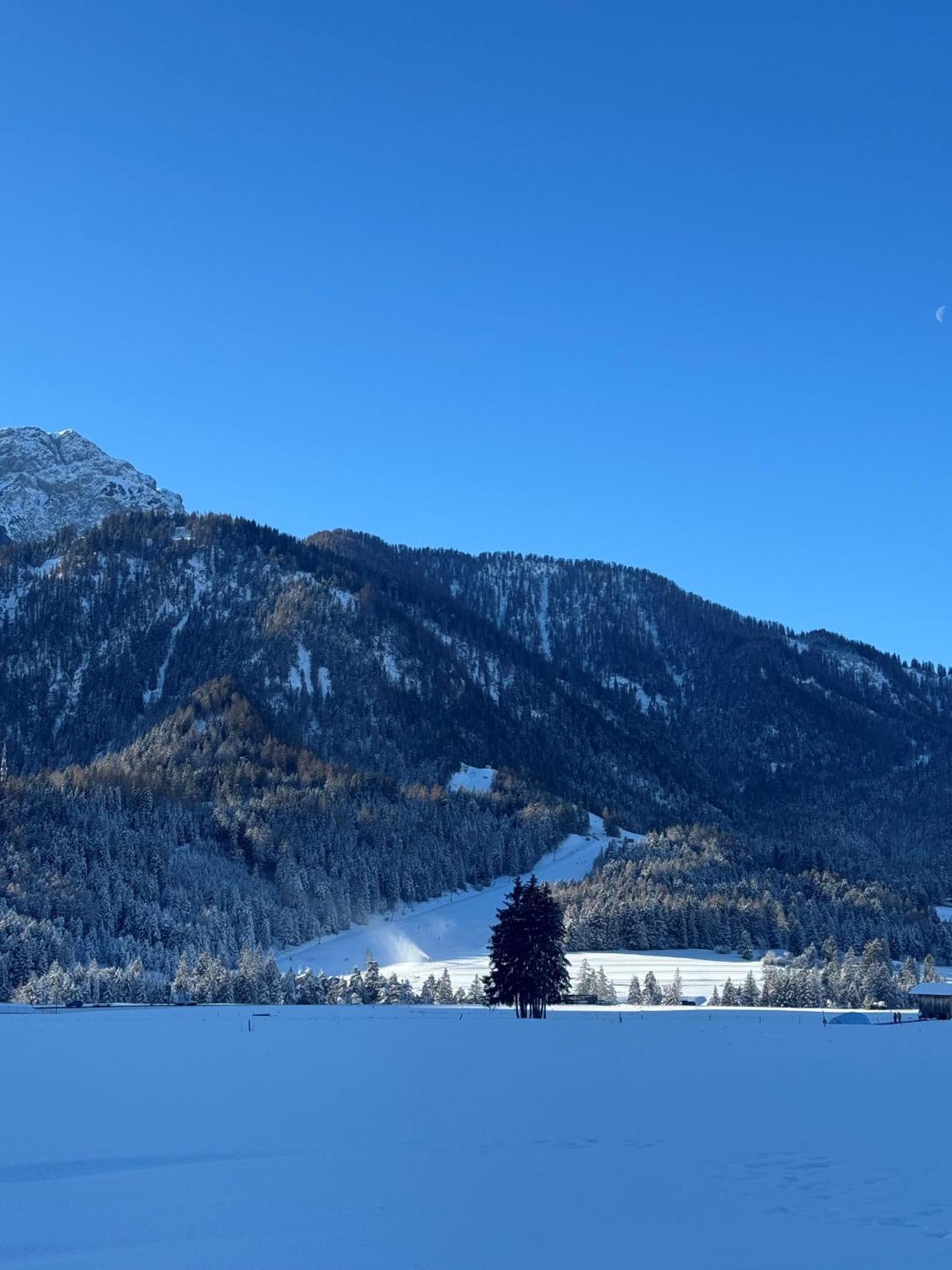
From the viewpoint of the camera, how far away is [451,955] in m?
167

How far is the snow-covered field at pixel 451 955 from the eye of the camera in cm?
13312

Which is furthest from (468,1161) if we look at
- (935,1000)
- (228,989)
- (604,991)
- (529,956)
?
(604,991)

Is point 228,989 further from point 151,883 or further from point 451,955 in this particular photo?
point 451,955

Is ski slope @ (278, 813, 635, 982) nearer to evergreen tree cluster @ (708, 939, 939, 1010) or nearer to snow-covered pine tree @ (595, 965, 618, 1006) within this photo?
snow-covered pine tree @ (595, 965, 618, 1006)

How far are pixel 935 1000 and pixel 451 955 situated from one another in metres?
86.3

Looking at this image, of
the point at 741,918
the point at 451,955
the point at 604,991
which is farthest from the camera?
→ the point at 451,955

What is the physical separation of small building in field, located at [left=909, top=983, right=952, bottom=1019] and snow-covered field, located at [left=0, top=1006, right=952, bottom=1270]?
144ft

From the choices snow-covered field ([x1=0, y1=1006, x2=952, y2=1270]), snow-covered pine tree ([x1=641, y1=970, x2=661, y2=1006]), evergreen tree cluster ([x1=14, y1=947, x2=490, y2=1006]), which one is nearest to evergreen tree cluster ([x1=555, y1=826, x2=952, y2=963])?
snow-covered pine tree ([x1=641, y1=970, x2=661, y2=1006])

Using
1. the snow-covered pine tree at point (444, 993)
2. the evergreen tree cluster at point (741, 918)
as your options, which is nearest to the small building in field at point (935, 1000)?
the snow-covered pine tree at point (444, 993)

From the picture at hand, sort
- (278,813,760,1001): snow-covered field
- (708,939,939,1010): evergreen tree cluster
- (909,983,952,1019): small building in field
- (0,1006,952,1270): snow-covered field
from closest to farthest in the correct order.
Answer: (0,1006,952,1270): snow-covered field → (909,983,952,1019): small building in field → (708,939,939,1010): evergreen tree cluster → (278,813,760,1001): snow-covered field

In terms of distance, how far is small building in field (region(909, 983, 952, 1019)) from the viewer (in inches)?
3526

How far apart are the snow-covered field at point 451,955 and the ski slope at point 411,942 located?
91mm

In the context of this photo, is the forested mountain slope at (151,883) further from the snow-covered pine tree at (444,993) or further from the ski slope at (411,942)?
the snow-covered pine tree at (444,993)

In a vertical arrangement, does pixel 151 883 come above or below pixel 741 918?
above
